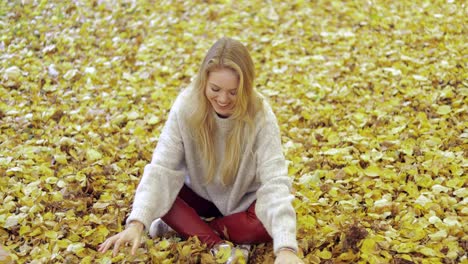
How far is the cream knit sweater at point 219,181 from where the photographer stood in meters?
2.26

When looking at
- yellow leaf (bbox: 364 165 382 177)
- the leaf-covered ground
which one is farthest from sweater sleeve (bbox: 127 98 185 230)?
yellow leaf (bbox: 364 165 382 177)

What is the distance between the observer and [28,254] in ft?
8.04

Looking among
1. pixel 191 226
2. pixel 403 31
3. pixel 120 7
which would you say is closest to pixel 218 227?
pixel 191 226

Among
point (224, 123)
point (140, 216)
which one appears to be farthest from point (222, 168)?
point (140, 216)

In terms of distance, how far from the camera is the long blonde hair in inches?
86.4

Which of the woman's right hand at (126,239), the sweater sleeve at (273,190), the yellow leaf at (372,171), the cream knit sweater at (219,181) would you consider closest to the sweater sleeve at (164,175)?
the cream knit sweater at (219,181)

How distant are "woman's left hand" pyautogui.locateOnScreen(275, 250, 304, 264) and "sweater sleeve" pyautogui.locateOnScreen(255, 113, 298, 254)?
0.12 ft

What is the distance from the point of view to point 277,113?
386 cm

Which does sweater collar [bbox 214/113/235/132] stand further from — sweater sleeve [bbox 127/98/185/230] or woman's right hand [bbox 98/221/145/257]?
woman's right hand [bbox 98/221/145/257]

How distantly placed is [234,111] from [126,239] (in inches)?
27.8

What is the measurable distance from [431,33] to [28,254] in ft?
12.5

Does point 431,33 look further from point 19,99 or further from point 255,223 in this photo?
point 19,99

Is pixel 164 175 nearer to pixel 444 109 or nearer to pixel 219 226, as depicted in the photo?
pixel 219 226

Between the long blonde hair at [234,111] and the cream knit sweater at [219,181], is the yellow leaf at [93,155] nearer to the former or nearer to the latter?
the cream knit sweater at [219,181]
